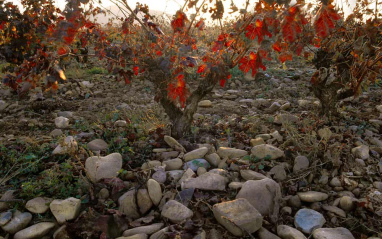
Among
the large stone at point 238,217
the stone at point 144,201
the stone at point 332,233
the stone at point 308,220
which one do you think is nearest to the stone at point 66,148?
the stone at point 144,201

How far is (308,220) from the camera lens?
1998 mm

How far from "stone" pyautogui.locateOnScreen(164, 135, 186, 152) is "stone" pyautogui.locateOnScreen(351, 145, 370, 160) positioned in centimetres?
160

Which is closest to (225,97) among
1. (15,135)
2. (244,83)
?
(244,83)

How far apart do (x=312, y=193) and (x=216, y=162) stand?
2.76 ft

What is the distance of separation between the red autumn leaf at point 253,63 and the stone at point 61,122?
86.8 inches

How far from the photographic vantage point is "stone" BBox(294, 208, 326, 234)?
6.38ft

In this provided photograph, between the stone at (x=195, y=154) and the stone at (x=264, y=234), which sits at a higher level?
the stone at (x=195, y=154)

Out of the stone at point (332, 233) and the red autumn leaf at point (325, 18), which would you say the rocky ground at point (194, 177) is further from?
the red autumn leaf at point (325, 18)

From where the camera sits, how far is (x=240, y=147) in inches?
114

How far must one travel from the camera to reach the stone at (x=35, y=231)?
6.16 ft

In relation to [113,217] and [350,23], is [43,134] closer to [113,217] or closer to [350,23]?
[113,217]

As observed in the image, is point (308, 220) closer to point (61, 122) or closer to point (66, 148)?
point (66, 148)

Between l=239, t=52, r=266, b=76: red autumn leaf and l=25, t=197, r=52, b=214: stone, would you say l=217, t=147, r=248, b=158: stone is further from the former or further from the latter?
l=25, t=197, r=52, b=214: stone

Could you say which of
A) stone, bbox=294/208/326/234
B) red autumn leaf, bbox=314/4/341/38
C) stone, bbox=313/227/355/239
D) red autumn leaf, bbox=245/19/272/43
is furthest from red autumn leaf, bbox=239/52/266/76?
stone, bbox=313/227/355/239
